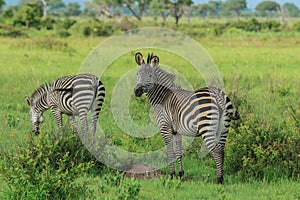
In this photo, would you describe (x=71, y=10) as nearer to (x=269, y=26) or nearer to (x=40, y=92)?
(x=269, y=26)

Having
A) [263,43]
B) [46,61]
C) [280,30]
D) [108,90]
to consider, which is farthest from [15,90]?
[280,30]

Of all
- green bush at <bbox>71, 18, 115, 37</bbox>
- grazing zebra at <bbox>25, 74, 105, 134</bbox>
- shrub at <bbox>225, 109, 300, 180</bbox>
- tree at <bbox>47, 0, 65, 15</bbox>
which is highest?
tree at <bbox>47, 0, 65, 15</bbox>

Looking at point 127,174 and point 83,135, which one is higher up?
point 83,135

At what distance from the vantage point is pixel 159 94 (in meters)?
Answer: 7.46

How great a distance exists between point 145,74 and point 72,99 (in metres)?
1.80

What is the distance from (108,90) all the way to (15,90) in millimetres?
2123

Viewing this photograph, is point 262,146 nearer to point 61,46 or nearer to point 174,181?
point 174,181

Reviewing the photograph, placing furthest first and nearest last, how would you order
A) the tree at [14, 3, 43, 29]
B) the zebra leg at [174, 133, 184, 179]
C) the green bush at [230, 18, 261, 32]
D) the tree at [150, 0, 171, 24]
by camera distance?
the tree at [150, 0, 171, 24]
the tree at [14, 3, 43, 29]
the green bush at [230, 18, 261, 32]
the zebra leg at [174, 133, 184, 179]

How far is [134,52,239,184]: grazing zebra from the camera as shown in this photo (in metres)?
6.67

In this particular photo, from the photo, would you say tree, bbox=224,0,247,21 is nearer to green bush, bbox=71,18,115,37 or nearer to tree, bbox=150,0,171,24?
tree, bbox=150,0,171,24

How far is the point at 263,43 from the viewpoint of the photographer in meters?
26.8

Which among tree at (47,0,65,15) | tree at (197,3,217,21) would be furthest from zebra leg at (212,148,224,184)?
tree at (47,0,65,15)

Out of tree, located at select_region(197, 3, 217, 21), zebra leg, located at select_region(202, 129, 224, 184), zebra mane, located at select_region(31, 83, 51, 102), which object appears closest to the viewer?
zebra leg, located at select_region(202, 129, 224, 184)

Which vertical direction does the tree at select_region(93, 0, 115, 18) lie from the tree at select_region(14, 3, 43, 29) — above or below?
above
